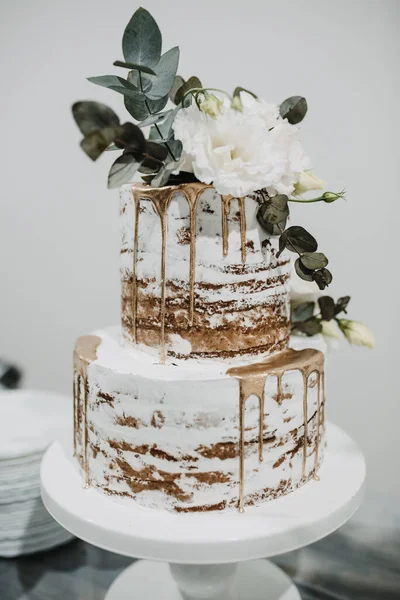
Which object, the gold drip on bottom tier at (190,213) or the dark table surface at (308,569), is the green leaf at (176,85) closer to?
the gold drip on bottom tier at (190,213)

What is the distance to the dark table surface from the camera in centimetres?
150

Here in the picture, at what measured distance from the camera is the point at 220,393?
100 centimetres

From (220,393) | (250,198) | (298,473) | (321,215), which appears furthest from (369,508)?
(250,198)

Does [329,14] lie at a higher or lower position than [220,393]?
higher

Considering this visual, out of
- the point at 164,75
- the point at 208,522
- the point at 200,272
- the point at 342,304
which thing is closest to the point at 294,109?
the point at 164,75

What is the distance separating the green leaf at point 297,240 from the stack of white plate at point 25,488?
2.30 ft

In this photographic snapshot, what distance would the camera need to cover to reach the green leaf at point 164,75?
1.05 m

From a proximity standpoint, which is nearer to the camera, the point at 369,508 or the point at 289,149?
the point at 289,149

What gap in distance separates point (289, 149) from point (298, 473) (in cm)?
58

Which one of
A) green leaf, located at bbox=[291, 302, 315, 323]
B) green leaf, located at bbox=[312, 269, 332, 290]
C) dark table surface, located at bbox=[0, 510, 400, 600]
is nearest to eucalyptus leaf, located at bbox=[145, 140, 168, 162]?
green leaf, located at bbox=[312, 269, 332, 290]

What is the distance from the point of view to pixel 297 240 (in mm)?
1070

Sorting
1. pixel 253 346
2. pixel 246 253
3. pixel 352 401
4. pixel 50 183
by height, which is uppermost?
pixel 50 183

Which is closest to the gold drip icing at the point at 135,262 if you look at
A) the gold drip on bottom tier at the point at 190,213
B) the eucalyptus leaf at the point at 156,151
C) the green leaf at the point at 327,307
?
the gold drip on bottom tier at the point at 190,213

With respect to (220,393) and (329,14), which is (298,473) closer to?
(220,393)
